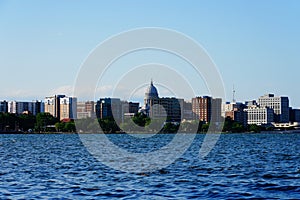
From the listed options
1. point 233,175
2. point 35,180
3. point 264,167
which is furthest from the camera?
point 264,167

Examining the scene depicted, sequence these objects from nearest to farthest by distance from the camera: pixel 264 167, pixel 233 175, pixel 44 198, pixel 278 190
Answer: pixel 44 198 → pixel 278 190 → pixel 233 175 → pixel 264 167

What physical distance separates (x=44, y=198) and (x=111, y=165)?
A: 18334 mm

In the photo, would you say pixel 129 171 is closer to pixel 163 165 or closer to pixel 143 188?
pixel 163 165

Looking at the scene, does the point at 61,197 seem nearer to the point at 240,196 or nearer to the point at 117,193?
the point at 117,193

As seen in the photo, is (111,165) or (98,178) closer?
(98,178)

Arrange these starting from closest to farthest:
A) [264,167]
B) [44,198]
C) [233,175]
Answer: [44,198] < [233,175] < [264,167]

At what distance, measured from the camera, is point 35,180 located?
115 ft

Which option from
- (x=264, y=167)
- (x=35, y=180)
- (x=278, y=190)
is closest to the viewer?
(x=278, y=190)

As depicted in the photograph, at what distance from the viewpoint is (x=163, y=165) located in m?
46.2

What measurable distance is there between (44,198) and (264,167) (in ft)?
71.5

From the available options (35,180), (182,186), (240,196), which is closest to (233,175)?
(182,186)

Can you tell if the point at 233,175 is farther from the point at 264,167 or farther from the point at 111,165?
the point at 111,165

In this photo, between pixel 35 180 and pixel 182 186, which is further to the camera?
pixel 35 180

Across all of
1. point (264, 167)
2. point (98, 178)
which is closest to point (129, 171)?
point (98, 178)
